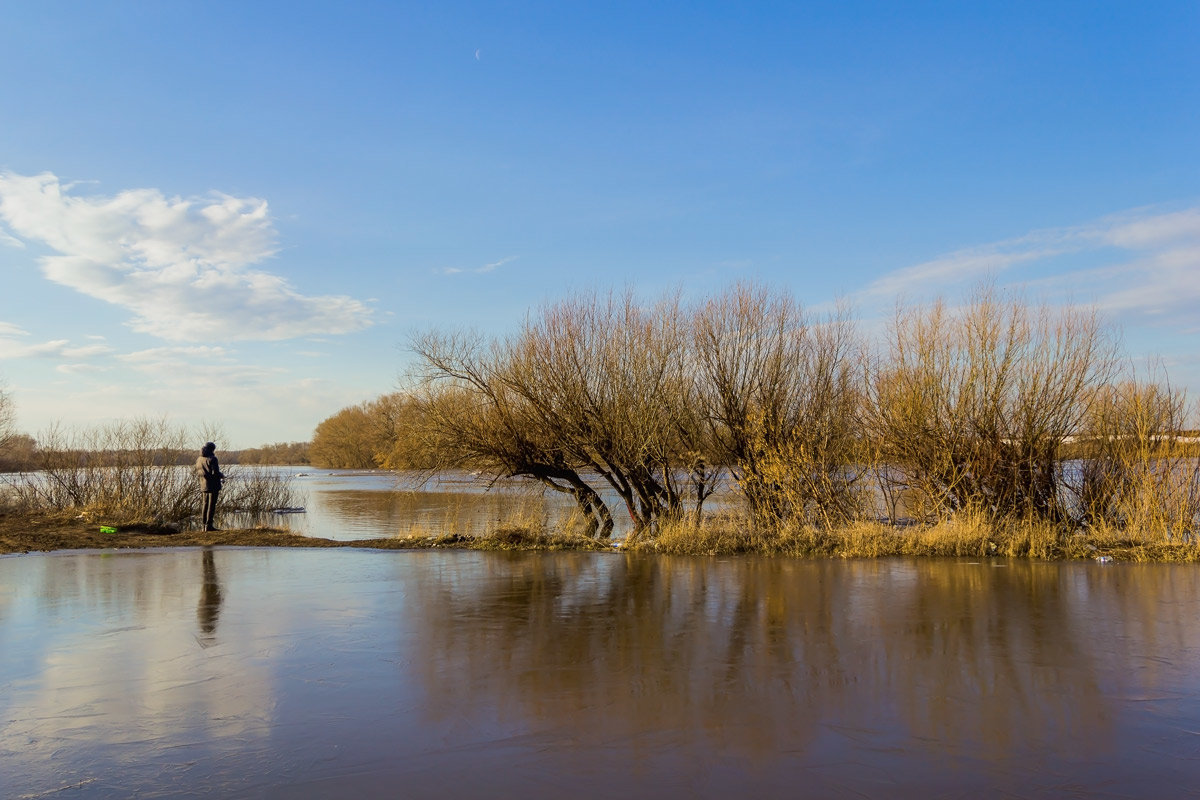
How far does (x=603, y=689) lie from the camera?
6.45m

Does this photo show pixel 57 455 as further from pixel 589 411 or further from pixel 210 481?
pixel 589 411

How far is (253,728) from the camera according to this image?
18.3ft

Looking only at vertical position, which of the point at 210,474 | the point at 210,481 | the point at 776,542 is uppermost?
the point at 210,474

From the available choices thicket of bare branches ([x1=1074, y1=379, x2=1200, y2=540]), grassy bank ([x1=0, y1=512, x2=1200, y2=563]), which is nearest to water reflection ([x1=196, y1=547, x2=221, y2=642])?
grassy bank ([x1=0, y1=512, x2=1200, y2=563])

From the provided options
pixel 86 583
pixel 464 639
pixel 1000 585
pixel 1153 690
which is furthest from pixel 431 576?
pixel 1153 690

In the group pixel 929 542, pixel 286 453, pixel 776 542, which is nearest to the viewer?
pixel 929 542

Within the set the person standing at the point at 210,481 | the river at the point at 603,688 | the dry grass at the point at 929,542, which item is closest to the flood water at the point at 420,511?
the person standing at the point at 210,481

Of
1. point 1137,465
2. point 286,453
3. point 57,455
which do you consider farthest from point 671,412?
point 286,453

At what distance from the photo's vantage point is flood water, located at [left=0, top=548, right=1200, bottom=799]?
483cm

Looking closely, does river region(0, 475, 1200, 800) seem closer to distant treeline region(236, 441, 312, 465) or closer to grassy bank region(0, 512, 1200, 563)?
grassy bank region(0, 512, 1200, 563)

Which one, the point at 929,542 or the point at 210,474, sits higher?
the point at 210,474

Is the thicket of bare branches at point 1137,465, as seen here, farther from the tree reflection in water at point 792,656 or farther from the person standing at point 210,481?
the person standing at point 210,481

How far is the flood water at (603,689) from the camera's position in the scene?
15.8 ft

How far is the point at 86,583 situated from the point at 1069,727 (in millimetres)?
12365
